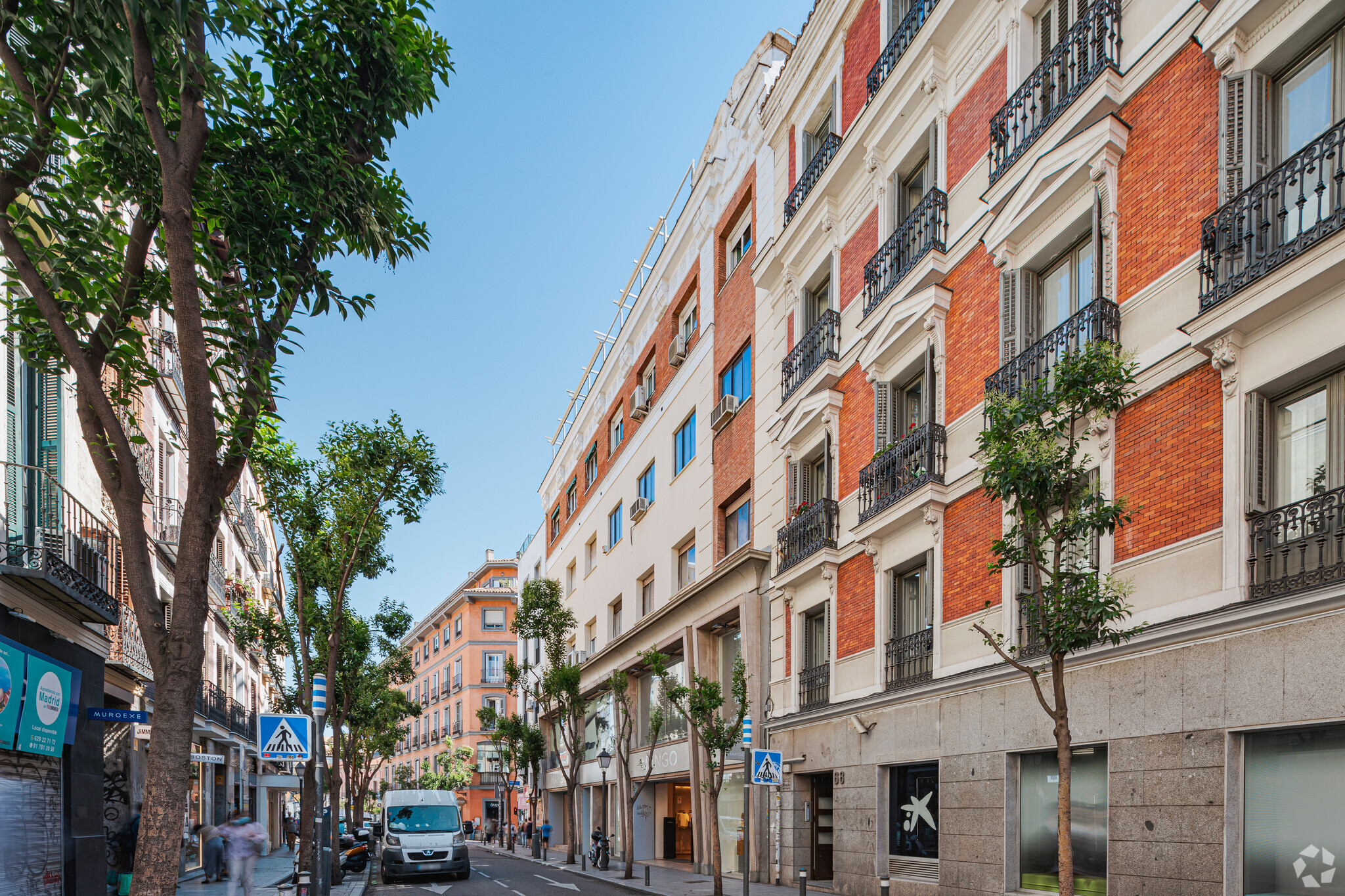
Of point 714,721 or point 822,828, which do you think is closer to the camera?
point 822,828

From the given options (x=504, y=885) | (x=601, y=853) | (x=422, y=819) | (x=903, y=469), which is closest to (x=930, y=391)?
(x=903, y=469)

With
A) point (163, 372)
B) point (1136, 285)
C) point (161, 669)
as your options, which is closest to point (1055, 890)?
point (1136, 285)

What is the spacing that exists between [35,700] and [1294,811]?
14.0m

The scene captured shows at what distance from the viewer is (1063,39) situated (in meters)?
13.2

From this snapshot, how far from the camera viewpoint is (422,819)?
2648cm

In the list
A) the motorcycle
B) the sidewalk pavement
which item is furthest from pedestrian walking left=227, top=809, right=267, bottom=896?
the motorcycle

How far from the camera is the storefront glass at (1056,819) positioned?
11500mm

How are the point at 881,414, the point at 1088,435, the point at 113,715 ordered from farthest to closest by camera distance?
1. the point at 881,414
2. the point at 113,715
3. the point at 1088,435

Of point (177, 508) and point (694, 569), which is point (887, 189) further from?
point (177, 508)

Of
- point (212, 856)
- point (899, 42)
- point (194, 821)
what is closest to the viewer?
point (212, 856)

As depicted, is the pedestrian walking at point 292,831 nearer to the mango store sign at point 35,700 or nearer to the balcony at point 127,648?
the balcony at point 127,648

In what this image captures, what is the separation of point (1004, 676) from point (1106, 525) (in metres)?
5.20

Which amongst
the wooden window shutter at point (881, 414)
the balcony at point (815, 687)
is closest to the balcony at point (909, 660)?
the balcony at point (815, 687)

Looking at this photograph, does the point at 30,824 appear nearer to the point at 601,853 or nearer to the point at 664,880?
the point at 664,880
